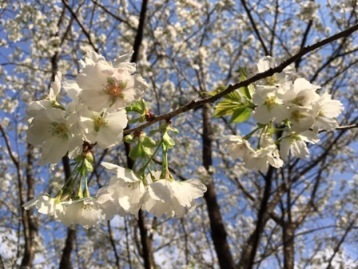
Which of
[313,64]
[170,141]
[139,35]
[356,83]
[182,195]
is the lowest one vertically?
[182,195]

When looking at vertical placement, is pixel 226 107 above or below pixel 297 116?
above

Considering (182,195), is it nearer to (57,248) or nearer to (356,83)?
(356,83)

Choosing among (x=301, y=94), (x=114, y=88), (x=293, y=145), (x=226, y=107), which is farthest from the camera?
(x=293, y=145)

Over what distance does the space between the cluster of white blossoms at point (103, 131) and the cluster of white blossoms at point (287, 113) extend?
0.30m

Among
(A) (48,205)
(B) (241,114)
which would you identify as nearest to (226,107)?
(B) (241,114)

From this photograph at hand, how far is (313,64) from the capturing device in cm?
791

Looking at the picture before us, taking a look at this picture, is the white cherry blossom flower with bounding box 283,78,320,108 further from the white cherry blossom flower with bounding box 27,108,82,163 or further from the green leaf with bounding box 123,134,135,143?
the white cherry blossom flower with bounding box 27,108,82,163


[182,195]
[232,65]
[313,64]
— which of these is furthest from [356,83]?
[182,195]

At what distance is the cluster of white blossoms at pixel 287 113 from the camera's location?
1.24 metres

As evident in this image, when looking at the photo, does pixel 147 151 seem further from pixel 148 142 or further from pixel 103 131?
pixel 103 131

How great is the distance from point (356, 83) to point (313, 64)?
87 cm

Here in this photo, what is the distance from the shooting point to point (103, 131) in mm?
1156

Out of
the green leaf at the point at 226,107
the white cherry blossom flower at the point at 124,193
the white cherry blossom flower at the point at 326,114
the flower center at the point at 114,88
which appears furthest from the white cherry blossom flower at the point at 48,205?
the white cherry blossom flower at the point at 326,114

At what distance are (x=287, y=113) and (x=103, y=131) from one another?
0.50 m
